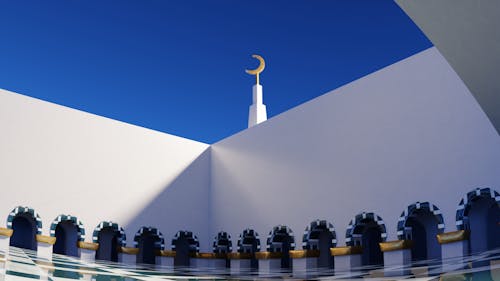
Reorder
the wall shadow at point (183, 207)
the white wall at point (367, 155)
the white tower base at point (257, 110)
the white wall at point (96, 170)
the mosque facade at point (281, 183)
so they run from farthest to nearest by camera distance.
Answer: the white tower base at point (257, 110) < the wall shadow at point (183, 207) < the white wall at point (96, 170) < the mosque facade at point (281, 183) < the white wall at point (367, 155)

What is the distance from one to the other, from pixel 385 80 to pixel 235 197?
3.90m

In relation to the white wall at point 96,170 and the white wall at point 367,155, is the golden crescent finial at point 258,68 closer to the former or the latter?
the white wall at point 96,170

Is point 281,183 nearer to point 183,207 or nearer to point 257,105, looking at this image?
point 183,207

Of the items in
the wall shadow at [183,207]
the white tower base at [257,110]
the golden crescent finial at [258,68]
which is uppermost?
the golden crescent finial at [258,68]

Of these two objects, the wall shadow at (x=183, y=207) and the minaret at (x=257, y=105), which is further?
the minaret at (x=257, y=105)

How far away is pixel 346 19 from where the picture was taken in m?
10.0

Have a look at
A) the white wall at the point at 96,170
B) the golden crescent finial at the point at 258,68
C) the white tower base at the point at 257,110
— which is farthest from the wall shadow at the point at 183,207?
the golden crescent finial at the point at 258,68

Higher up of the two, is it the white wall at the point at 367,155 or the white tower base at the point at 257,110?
the white tower base at the point at 257,110

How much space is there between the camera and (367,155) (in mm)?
7465

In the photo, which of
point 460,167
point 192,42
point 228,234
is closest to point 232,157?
point 228,234

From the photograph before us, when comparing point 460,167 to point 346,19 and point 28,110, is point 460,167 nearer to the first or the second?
point 346,19

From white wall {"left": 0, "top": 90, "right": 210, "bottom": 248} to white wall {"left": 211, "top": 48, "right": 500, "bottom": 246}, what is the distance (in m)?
0.78

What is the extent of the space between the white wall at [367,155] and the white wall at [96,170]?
0.78 meters

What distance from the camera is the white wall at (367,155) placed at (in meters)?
6.27
